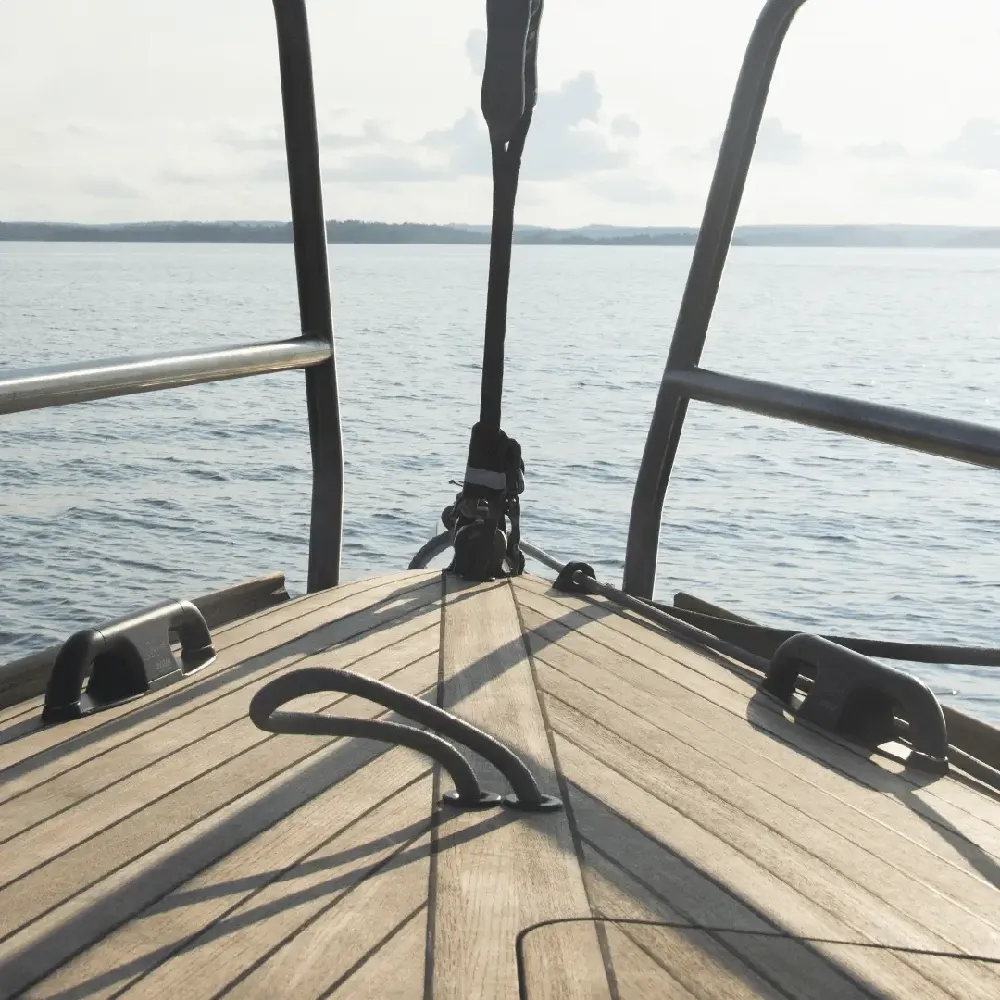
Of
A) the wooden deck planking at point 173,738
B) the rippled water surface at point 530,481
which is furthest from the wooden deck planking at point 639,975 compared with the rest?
the rippled water surface at point 530,481

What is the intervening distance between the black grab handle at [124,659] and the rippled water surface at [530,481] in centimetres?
736

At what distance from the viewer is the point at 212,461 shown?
52.2 feet

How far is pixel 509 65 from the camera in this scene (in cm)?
262

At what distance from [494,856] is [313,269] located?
5.54ft

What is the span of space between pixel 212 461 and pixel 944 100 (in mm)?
12890

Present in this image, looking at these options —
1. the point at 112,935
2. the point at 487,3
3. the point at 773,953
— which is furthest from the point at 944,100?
the point at 112,935

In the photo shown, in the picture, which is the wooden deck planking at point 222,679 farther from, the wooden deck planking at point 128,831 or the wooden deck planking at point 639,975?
the wooden deck planking at point 639,975

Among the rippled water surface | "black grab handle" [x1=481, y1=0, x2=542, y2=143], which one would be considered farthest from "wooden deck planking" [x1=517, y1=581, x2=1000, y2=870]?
the rippled water surface

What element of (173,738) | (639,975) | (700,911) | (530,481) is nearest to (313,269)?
(173,738)

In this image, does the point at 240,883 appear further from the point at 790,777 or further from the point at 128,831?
the point at 790,777

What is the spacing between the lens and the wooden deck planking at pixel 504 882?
3.69ft

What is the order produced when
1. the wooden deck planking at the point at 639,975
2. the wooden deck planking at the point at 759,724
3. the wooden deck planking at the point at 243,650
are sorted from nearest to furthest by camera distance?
the wooden deck planking at the point at 639,975
the wooden deck planking at the point at 759,724
the wooden deck planking at the point at 243,650

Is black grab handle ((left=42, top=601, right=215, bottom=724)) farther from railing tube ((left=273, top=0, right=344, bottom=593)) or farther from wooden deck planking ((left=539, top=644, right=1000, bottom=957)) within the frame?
railing tube ((left=273, top=0, right=344, bottom=593))

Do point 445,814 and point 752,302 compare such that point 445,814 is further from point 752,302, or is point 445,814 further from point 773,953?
point 752,302
